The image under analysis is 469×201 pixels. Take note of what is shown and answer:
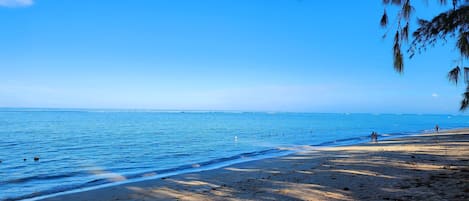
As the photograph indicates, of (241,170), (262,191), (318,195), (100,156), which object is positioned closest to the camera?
(318,195)

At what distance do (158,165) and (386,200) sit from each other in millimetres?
11563

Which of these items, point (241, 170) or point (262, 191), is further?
point (241, 170)

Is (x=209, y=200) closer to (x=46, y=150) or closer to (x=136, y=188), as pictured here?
(x=136, y=188)

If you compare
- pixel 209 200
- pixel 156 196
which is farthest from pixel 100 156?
pixel 209 200

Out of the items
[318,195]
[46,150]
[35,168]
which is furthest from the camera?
[46,150]

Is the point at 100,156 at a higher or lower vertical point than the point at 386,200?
lower

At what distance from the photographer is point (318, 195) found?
6.85 meters

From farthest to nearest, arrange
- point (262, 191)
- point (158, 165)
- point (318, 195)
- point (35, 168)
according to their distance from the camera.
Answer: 1. point (158, 165)
2. point (35, 168)
3. point (262, 191)
4. point (318, 195)

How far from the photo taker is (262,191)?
25.1 ft

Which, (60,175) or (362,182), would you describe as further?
(60,175)

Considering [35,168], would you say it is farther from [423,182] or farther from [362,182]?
[423,182]

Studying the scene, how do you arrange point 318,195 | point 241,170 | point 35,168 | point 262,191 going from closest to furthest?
1. point 318,195
2. point 262,191
3. point 241,170
4. point 35,168

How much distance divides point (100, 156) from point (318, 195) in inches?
600

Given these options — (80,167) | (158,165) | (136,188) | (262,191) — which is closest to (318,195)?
(262,191)
